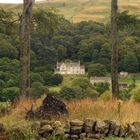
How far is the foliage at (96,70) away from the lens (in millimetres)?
115062

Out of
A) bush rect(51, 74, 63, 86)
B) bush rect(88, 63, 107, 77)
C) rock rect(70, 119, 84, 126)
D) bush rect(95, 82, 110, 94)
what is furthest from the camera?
bush rect(88, 63, 107, 77)

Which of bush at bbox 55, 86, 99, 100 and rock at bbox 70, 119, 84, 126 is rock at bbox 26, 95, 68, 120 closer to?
rock at bbox 70, 119, 84, 126

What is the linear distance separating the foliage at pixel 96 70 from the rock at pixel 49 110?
98.6 m

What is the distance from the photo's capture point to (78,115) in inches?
602

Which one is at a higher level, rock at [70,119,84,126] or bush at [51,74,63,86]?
rock at [70,119,84,126]

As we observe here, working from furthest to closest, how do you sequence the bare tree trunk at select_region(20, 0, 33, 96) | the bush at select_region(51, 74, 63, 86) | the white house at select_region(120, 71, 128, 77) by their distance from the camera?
the white house at select_region(120, 71, 128, 77)
the bush at select_region(51, 74, 63, 86)
the bare tree trunk at select_region(20, 0, 33, 96)

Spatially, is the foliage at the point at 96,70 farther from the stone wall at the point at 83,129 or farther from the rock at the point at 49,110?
the stone wall at the point at 83,129

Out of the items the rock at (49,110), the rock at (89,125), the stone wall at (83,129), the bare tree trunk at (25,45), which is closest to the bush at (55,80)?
the bare tree trunk at (25,45)

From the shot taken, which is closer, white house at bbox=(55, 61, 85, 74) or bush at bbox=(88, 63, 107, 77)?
bush at bbox=(88, 63, 107, 77)

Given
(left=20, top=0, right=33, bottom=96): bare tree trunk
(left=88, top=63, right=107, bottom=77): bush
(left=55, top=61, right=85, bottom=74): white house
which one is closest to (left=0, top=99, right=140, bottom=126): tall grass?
(left=20, top=0, right=33, bottom=96): bare tree trunk

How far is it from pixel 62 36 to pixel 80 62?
2272 cm

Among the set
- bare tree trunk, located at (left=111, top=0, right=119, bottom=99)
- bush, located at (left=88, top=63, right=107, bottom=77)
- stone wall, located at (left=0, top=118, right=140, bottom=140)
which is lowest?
bush, located at (left=88, top=63, right=107, bottom=77)

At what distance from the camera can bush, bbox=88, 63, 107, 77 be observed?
11506 cm

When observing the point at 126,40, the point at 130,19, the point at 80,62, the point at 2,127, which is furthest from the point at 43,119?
the point at 80,62
